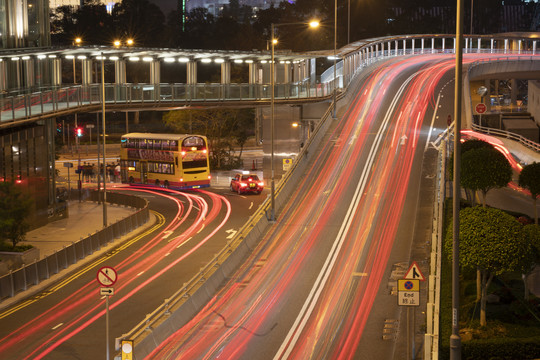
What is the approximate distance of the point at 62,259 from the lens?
32.1 m

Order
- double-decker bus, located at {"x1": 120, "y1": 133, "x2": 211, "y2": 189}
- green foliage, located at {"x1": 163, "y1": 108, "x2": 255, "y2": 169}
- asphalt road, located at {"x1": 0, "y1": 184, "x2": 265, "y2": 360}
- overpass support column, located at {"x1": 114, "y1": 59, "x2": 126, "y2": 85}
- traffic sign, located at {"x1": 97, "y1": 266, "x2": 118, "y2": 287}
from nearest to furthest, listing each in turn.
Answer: traffic sign, located at {"x1": 97, "y1": 266, "x2": 118, "y2": 287} < asphalt road, located at {"x1": 0, "y1": 184, "x2": 265, "y2": 360} < overpass support column, located at {"x1": 114, "y1": 59, "x2": 126, "y2": 85} < double-decker bus, located at {"x1": 120, "y1": 133, "x2": 211, "y2": 189} < green foliage, located at {"x1": 163, "y1": 108, "x2": 255, "y2": 169}

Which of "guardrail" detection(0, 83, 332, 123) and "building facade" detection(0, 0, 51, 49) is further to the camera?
"building facade" detection(0, 0, 51, 49)

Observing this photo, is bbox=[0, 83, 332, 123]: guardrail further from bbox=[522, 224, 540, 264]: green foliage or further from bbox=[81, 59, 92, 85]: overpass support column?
bbox=[522, 224, 540, 264]: green foliage

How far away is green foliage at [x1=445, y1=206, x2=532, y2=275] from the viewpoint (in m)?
22.1

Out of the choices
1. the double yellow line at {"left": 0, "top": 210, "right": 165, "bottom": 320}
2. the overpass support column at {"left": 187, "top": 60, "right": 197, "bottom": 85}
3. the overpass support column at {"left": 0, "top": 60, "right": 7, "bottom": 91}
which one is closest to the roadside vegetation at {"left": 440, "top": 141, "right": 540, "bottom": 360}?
the double yellow line at {"left": 0, "top": 210, "right": 165, "bottom": 320}

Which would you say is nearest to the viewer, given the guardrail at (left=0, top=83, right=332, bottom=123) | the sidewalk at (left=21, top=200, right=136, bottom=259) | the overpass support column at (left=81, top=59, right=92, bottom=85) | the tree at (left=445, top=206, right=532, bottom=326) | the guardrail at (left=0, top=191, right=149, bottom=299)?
the tree at (left=445, top=206, right=532, bottom=326)

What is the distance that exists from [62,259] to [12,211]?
155 inches

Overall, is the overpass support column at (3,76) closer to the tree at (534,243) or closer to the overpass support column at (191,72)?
the overpass support column at (191,72)

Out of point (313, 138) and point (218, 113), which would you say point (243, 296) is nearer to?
point (313, 138)

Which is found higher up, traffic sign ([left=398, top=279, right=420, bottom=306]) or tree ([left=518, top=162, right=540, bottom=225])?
tree ([left=518, top=162, right=540, bottom=225])

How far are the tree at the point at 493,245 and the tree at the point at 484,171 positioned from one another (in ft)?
32.2

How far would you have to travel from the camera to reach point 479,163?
32.7 m

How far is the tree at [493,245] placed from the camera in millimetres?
22125

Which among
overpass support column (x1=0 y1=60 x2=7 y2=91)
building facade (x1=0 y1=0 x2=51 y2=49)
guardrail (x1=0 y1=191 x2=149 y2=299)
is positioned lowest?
guardrail (x1=0 y1=191 x2=149 y2=299)
